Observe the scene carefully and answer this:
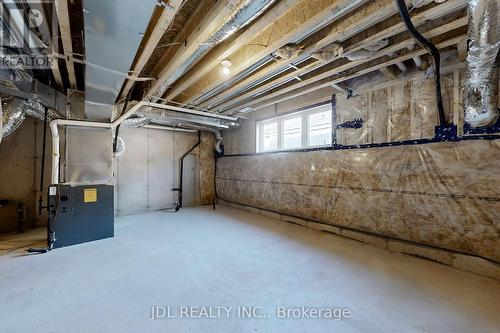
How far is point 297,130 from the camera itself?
4.12 meters

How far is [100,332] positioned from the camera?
4.40ft

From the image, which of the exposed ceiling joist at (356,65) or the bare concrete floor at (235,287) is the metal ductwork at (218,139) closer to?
the exposed ceiling joist at (356,65)

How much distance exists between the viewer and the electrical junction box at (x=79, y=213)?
2.76 metres

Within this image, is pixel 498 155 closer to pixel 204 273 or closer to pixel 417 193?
pixel 417 193

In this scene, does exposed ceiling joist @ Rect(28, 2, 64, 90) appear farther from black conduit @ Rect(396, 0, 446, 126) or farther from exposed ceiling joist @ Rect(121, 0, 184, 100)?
black conduit @ Rect(396, 0, 446, 126)

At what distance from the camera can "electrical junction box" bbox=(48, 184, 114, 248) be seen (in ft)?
9.07

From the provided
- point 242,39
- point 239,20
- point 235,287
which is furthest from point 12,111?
point 235,287

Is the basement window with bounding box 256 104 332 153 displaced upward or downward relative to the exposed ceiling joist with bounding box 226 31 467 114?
downward

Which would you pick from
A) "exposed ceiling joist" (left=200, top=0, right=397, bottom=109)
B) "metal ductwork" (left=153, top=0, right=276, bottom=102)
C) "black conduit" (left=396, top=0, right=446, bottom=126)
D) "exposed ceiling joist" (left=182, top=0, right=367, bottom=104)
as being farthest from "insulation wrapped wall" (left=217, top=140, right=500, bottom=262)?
"metal ductwork" (left=153, top=0, right=276, bottom=102)

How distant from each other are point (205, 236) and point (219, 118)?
254 cm

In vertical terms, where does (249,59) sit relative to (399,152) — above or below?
above

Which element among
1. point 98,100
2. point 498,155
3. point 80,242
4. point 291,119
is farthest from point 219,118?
point 498,155

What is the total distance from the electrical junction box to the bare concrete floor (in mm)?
186

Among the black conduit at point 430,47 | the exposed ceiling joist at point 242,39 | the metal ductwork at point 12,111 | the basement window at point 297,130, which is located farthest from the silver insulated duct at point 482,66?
the metal ductwork at point 12,111
